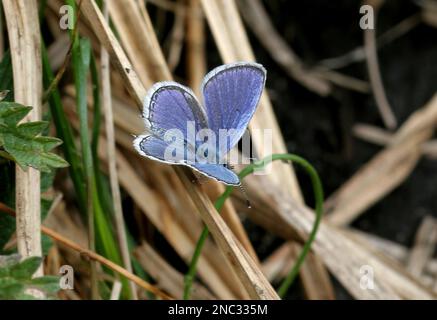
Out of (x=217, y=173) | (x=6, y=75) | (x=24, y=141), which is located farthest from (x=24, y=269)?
(x=6, y=75)

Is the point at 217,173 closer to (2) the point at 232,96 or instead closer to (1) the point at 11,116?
(2) the point at 232,96

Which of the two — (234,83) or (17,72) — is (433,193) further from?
(17,72)

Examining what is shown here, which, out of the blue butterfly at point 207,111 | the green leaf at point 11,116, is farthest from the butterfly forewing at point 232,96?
the green leaf at point 11,116

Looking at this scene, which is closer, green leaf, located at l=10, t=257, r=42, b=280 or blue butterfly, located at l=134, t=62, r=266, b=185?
green leaf, located at l=10, t=257, r=42, b=280

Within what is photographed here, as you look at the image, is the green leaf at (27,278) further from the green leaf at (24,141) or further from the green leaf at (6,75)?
the green leaf at (6,75)

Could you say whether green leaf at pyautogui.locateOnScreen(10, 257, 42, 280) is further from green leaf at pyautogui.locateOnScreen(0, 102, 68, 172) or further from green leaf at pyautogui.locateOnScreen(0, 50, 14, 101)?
green leaf at pyautogui.locateOnScreen(0, 50, 14, 101)

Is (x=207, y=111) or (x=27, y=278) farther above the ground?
(x=207, y=111)

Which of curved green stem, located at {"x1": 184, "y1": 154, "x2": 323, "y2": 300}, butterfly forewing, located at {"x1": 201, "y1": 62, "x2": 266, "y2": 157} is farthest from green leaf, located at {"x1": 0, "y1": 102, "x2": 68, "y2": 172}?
curved green stem, located at {"x1": 184, "y1": 154, "x2": 323, "y2": 300}

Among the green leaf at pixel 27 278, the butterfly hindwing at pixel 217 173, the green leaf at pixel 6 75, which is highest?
the green leaf at pixel 6 75
